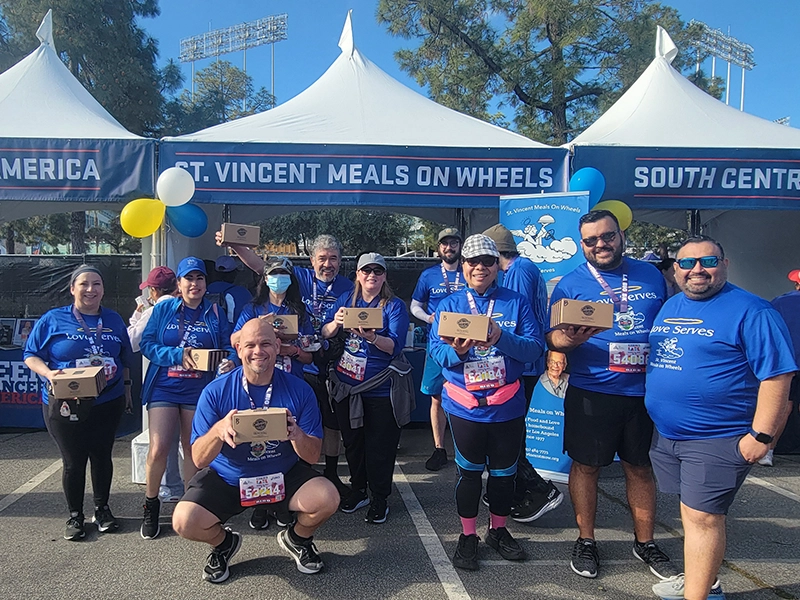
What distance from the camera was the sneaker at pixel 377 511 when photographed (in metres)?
3.67

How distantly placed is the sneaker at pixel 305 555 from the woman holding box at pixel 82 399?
4.08 ft

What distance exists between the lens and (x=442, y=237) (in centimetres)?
498

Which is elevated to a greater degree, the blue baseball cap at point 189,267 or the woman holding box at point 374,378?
the blue baseball cap at point 189,267

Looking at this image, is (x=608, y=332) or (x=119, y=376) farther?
(x=119, y=376)

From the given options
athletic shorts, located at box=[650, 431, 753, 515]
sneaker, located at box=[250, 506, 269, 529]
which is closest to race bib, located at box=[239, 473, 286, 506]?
sneaker, located at box=[250, 506, 269, 529]

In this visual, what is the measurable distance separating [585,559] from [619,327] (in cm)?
129

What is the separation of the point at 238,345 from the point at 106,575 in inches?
56.1

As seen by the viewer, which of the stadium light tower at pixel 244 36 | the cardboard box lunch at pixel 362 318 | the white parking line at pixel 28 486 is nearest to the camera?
the cardboard box lunch at pixel 362 318

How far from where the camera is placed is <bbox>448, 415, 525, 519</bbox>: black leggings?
299cm

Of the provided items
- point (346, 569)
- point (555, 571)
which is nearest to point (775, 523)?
point (555, 571)

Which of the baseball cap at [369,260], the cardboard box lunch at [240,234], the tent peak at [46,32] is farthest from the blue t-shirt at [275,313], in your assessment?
the tent peak at [46,32]

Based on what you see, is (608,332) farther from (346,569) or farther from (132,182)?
(132,182)

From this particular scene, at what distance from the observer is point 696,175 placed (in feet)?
16.2

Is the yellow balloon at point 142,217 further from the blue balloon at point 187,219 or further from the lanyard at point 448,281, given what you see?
the lanyard at point 448,281
